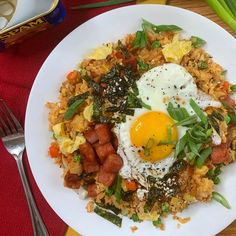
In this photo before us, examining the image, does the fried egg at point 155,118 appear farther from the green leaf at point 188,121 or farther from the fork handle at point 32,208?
the fork handle at point 32,208

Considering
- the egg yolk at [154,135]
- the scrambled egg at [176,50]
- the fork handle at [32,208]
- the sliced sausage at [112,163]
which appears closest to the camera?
the egg yolk at [154,135]

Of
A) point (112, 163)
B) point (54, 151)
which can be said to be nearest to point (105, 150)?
point (112, 163)

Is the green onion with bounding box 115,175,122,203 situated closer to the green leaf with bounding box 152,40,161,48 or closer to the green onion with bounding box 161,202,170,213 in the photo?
the green onion with bounding box 161,202,170,213

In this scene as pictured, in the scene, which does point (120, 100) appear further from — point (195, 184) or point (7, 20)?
point (7, 20)

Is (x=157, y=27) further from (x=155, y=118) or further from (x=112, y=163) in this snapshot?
(x=112, y=163)

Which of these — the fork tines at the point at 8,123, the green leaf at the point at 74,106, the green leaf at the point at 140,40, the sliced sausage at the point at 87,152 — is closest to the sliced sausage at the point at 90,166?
the sliced sausage at the point at 87,152

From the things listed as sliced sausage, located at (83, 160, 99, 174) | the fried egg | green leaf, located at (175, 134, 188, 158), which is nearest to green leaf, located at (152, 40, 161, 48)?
the fried egg
